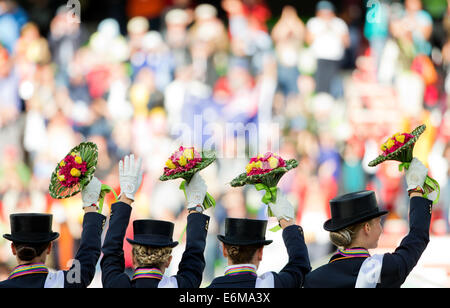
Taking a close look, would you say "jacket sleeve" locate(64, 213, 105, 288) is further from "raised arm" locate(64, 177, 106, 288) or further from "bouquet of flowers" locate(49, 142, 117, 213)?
"bouquet of flowers" locate(49, 142, 117, 213)

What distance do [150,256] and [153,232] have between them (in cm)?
13

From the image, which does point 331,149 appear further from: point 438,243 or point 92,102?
point 92,102

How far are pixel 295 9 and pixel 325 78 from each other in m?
1.03

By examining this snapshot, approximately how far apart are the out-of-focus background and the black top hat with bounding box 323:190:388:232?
431cm

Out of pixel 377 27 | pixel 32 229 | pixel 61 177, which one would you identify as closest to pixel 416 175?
pixel 61 177

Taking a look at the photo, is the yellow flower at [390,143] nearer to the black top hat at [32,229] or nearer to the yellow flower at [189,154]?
the yellow flower at [189,154]

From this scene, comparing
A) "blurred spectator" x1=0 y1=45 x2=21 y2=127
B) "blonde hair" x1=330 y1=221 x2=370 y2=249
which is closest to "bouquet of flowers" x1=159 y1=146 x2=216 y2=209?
"blonde hair" x1=330 y1=221 x2=370 y2=249

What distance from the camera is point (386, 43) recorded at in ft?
25.9

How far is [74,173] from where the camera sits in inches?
117

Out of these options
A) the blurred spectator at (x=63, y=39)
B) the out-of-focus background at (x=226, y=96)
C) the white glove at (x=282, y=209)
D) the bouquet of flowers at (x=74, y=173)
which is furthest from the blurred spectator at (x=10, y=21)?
the white glove at (x=282, y=209)

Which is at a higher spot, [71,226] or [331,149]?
[331,149]

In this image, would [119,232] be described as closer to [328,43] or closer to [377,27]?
[328,43]
